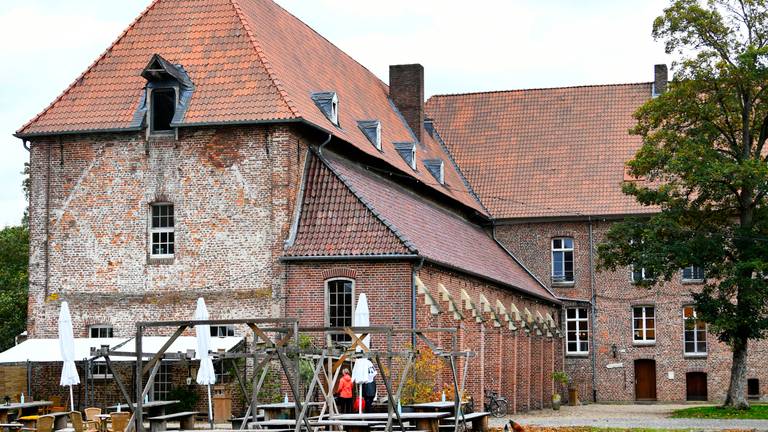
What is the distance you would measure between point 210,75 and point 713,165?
14559 mm

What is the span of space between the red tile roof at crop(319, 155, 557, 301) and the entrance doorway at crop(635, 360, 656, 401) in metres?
4.62

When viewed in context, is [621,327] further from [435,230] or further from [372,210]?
[372,210]

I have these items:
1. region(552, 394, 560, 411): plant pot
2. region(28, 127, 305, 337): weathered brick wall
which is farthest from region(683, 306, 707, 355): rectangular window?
region(28, 127, 305, 337): weathered brick wall

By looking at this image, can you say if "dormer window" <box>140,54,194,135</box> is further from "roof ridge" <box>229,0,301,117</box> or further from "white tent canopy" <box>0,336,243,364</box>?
"white tent canopy" <box>0,336,243,364</box>

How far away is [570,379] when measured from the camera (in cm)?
5128

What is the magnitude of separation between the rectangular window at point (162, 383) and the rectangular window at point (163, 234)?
9.80 feet

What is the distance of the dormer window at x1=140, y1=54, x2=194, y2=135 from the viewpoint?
33.2 m

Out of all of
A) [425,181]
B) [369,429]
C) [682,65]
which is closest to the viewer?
[369,429]

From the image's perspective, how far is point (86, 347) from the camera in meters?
31.7

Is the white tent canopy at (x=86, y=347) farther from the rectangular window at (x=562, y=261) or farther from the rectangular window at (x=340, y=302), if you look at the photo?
the rectangular window at (x=562, y=261)

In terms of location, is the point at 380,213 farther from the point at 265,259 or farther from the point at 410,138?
the point at 410,138

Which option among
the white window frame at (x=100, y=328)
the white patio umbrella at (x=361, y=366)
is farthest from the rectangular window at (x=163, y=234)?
the white patio umbrella at (x=361, y=366)

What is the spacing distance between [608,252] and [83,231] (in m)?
16.5

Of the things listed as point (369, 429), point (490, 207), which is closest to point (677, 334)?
A: point (490, 207)
